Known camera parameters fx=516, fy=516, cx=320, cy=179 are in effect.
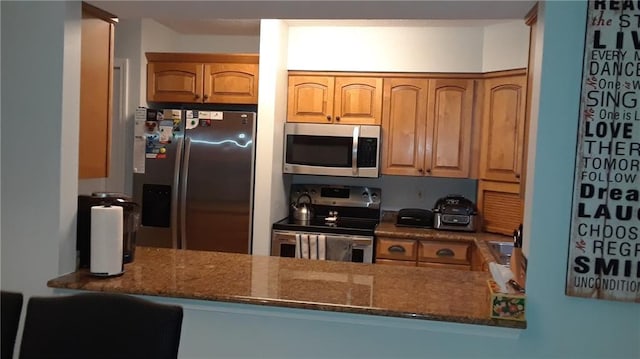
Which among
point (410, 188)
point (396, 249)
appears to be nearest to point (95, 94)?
point (396, 249)

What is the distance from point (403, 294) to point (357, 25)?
254cm

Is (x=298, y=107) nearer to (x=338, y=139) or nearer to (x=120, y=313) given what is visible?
(x=338, y=139)

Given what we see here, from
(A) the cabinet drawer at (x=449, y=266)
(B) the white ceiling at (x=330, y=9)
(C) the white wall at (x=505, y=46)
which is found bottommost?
(A) the cabinet drawer at (x=449, y=266)

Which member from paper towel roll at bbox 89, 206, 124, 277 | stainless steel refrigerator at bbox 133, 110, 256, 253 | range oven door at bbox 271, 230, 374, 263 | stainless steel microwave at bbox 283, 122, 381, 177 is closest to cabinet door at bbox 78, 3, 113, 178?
paper towel roll at bbox 89, 206, 124, 277

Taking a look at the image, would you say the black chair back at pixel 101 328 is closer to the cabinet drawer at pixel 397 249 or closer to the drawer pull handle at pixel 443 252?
the cabinet drawer at pixel 397 249

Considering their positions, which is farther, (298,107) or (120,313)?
(298,107)

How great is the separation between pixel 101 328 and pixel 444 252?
8.90 feet

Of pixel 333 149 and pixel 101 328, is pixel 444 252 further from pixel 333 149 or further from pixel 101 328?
pixel 101 328

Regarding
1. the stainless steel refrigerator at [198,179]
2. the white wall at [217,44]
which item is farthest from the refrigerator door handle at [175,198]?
the white wall at [217,44]

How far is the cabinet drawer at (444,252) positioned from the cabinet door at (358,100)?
104 cm

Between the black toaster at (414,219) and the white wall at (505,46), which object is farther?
the black toaster at (414,219)

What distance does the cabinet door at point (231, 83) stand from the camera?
4.02m

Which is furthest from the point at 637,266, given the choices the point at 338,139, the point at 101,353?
the point at 338,139

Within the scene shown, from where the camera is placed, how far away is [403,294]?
6.68ft
